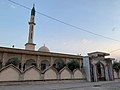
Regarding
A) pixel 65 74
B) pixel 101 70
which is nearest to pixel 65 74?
pixel 65 74

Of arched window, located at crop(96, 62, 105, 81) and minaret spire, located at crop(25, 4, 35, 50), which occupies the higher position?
minaret spire, located at crop(25, 4, 35, 50)

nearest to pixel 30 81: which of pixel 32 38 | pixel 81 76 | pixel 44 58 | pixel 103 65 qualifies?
pixel 81 76

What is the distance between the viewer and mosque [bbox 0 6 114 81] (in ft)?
44.6

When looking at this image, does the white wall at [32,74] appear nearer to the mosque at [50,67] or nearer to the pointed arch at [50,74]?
the mosque at [50,67]

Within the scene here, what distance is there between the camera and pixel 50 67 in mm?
15883

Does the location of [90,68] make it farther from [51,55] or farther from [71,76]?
[51,55]

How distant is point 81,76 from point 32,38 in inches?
696

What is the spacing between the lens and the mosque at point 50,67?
1359 centimetres

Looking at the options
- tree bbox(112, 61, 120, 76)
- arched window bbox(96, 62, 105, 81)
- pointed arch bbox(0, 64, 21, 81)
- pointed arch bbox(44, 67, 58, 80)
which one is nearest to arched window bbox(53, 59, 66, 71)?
pointed arch bbox(44, 67, 58, 80)

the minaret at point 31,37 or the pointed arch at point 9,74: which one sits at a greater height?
the minaret at point 31,37

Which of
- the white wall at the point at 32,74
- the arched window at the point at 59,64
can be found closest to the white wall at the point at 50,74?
the white wall at the point at 32,74

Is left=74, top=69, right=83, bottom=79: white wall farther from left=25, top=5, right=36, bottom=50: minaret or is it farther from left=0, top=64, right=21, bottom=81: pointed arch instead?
left=25, top=5, right=36, bottom=50: minaret

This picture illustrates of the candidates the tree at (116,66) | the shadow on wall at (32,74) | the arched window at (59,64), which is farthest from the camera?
the tree at (116,66)

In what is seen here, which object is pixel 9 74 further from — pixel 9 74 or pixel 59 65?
pixel 59 65
